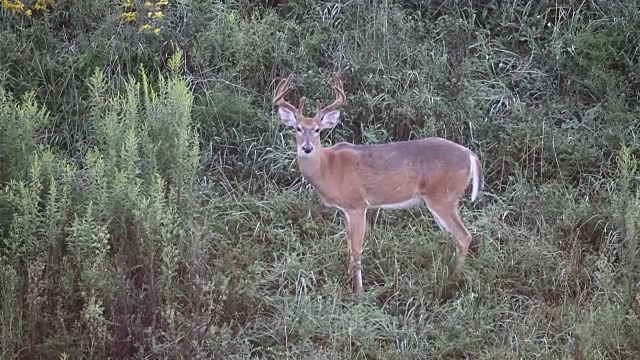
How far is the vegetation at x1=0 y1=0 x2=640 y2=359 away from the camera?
17.2 ft

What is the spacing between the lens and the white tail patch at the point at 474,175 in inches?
268

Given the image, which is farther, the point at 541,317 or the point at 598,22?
the point at 598,22

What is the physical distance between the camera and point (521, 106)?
316 inches

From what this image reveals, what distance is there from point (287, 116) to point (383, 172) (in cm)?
73

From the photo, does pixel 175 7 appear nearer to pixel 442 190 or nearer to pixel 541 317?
pixel 442 190

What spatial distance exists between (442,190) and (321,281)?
3.49 feet

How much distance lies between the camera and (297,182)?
7.45 meters

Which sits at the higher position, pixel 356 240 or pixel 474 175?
pixel 474 175

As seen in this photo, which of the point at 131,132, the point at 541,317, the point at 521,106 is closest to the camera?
the point at 131,132

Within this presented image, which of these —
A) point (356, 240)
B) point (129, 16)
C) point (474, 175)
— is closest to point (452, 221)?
point (474, 175)

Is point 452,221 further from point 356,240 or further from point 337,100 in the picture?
point 337,100

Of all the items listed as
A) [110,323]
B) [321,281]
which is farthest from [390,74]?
[110,323]

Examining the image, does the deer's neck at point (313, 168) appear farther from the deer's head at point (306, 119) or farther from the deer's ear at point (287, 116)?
the deer's ear at point (287, 116)

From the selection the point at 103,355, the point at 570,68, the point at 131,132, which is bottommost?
the point at 570,68
